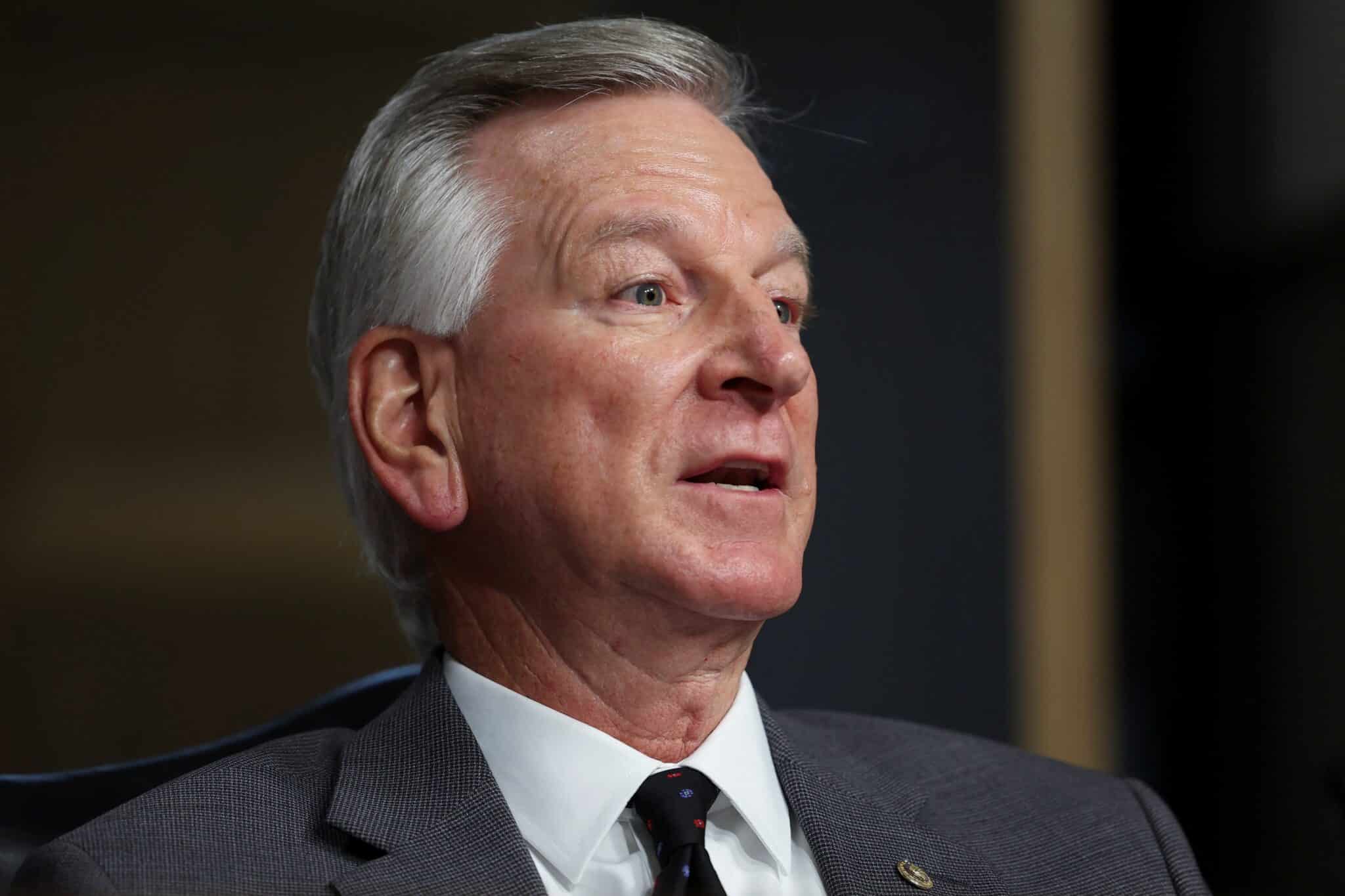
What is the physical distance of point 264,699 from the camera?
2623 millimetres

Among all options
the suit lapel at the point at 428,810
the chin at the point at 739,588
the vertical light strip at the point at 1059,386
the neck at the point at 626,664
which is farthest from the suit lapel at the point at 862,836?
the vertical light strip at the point at 1059,386

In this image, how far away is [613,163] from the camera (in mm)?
1575

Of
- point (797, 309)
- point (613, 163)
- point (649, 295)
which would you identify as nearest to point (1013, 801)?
point (797, 309)

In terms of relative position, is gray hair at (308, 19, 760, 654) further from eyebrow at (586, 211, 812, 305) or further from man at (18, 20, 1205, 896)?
eyebrow at (586, 211, 812, 305)

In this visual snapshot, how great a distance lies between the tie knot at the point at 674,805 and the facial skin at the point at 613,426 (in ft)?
0.22

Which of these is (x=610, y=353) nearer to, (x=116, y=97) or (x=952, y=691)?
(x=116, y=97)

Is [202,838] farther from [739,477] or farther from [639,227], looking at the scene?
[639,227]

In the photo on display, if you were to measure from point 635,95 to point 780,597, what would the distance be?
2.08 ft

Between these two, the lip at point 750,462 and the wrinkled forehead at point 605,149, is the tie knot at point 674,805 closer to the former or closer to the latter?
the lip at point 750,462

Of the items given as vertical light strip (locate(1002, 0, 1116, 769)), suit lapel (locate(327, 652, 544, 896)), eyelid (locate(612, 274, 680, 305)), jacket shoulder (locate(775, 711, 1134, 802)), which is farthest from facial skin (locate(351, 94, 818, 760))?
vertical light strip (locate(1002, 0, 1116, 769))

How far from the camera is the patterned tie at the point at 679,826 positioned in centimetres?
139

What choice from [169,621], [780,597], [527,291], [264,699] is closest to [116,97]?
[169,621]

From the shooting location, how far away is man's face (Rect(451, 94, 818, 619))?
147cm

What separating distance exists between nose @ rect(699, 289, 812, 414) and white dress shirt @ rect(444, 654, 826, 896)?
0.38 m
